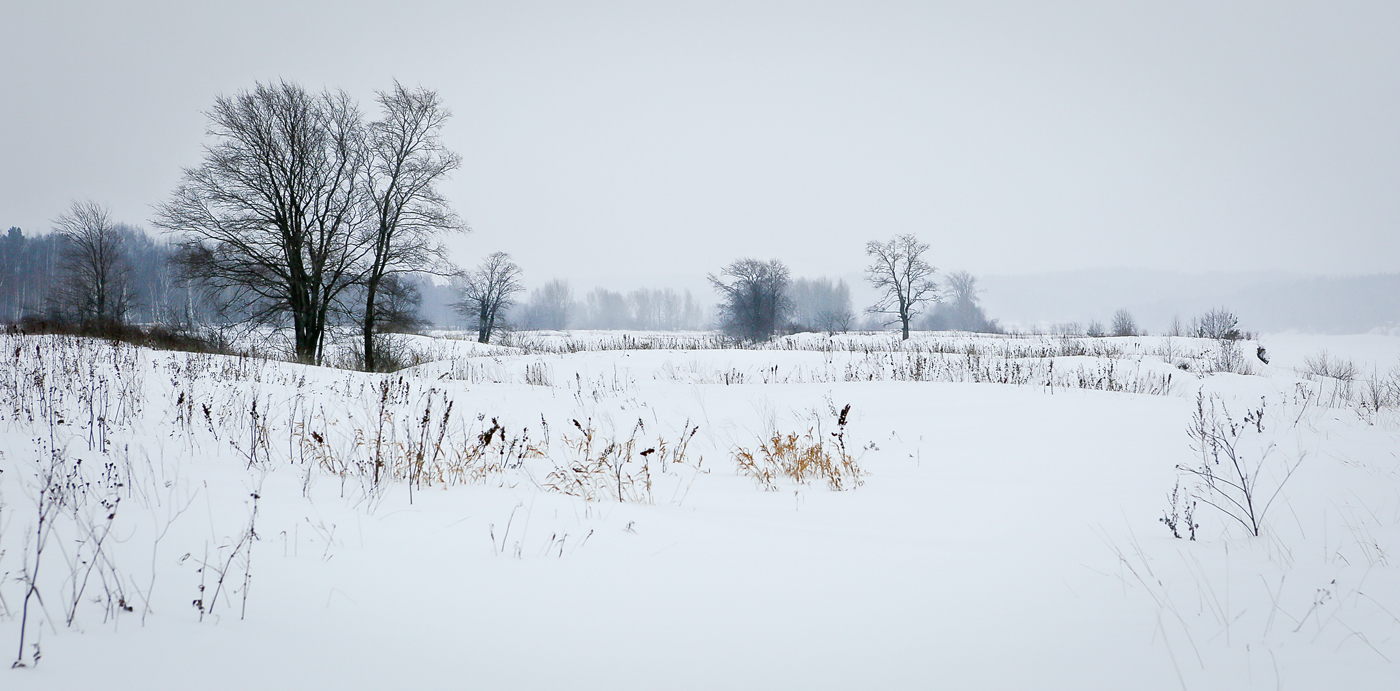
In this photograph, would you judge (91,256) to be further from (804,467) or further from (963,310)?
(963,310)

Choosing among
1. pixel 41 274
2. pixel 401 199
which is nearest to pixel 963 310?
pixel 401 199

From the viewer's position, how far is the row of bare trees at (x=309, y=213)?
15828 millimetres

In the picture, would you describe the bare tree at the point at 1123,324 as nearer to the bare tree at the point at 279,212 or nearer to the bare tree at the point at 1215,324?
the bare tree at the point at 1215,324

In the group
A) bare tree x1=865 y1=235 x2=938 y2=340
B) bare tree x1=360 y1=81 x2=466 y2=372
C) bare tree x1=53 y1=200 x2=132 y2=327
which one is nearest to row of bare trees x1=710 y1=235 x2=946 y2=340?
bare tree x1=865 y1=235 x2=938 y2=340

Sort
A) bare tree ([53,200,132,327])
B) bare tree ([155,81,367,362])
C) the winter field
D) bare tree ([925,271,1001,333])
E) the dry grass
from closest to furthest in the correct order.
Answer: the winter field < the dry grass < bare tree ([155,81,367,362]) < bare tree ([53,200,132,327]) < bare tree ([925,271,1001,333])

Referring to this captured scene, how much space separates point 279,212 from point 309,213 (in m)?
0.93

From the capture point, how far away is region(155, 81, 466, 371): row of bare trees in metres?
15.8

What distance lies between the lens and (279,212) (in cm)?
1683

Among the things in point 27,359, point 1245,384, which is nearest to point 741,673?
point 27,359

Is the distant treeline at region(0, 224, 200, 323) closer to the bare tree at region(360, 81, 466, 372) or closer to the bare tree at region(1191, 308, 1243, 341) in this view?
the bare tree at region(360, 81, 466, 372)

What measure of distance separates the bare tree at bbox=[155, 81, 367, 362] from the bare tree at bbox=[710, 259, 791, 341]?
26.3 m

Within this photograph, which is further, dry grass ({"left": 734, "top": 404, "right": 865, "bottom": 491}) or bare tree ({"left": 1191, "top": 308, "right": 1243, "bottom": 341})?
bare tree ({"left": 1191, "top": 308, "right": 1243, "bottom": 341})

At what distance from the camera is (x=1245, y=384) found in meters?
11.4

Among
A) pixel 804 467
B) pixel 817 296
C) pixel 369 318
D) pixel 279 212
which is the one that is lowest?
pixel 804 467
